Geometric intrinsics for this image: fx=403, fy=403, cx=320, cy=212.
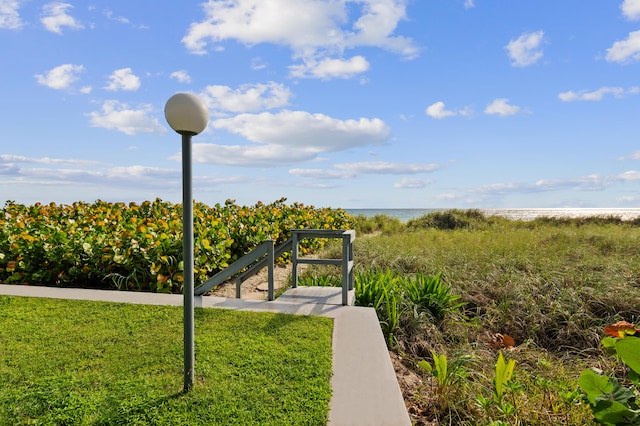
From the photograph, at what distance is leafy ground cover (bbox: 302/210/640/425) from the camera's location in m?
3.28

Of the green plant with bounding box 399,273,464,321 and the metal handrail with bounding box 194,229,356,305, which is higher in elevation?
the metal handrail with bounding box 194,229,356,305

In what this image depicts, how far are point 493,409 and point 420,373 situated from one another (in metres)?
0.99

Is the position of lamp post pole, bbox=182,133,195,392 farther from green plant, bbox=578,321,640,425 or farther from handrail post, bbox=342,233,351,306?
green plant, bbox=578,321,640,425

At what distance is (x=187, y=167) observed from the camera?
3.16 m

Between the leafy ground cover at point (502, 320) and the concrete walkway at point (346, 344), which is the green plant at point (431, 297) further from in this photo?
the concrete walkway at point (346, 344)

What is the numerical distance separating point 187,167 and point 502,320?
15.7ft

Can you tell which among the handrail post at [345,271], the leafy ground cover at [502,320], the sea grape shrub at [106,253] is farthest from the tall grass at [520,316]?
the sea grape shrub at [106,253]

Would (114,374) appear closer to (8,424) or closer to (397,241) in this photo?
(8,424)

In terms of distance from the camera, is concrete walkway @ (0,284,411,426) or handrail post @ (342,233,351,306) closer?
concrete walkway @ (0,284,411,426)

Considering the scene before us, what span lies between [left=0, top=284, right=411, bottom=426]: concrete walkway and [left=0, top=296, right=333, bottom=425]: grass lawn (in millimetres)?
150

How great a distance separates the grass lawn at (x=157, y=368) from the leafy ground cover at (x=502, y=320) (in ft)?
3.43

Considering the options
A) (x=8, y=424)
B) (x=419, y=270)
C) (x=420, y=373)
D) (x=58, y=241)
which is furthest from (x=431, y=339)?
(x=58, y=241)

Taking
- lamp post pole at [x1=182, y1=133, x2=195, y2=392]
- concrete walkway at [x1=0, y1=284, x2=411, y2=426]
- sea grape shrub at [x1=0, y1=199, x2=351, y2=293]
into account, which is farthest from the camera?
sea grape shrub at [x1=0, y1=199, x2=351, y2=293]

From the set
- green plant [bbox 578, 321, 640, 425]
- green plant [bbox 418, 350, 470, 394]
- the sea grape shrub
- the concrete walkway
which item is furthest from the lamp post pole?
the sea grape shrub
